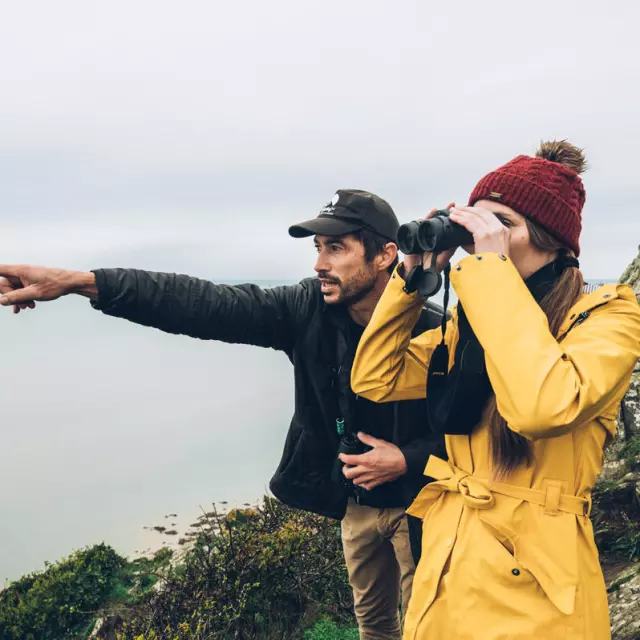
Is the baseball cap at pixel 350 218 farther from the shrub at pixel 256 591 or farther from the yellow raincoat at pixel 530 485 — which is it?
the shrub at pixel 256 591

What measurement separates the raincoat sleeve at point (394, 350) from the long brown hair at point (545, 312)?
0.41 m

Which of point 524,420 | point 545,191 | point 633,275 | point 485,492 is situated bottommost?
point 485,492

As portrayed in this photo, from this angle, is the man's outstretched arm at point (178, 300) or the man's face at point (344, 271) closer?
the man's outstretched arm at point (178, 300)

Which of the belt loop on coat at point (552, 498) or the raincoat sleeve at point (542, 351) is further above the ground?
the raincoat sleeve at point (542, 351)

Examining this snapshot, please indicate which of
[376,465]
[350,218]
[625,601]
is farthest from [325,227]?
[625,601]

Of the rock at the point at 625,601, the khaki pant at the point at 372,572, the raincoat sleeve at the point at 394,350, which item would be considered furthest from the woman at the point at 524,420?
the rock at the point at 625,601

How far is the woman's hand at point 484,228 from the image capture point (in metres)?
1.59

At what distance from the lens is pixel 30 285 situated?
2.00m

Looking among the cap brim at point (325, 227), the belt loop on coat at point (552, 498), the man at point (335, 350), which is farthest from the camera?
the cap brim at point (325, 227)

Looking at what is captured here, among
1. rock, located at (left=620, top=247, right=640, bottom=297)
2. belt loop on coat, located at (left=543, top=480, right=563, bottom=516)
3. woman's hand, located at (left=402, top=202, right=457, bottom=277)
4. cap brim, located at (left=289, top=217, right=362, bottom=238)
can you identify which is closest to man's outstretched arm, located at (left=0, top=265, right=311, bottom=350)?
cap brim, located at (left=289, top=217, right=362, bottom=238)

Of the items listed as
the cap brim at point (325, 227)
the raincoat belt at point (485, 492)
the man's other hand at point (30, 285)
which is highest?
the cap brim at point (325, 227)

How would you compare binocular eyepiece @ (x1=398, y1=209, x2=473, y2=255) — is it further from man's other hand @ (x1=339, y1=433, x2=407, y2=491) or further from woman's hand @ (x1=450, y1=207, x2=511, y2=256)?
man's other hand @ (x1=339, y1=433, x2=407, y2=491)

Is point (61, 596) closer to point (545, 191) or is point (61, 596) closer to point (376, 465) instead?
point (376, 465)

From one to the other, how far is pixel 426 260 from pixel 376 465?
0.95 m
